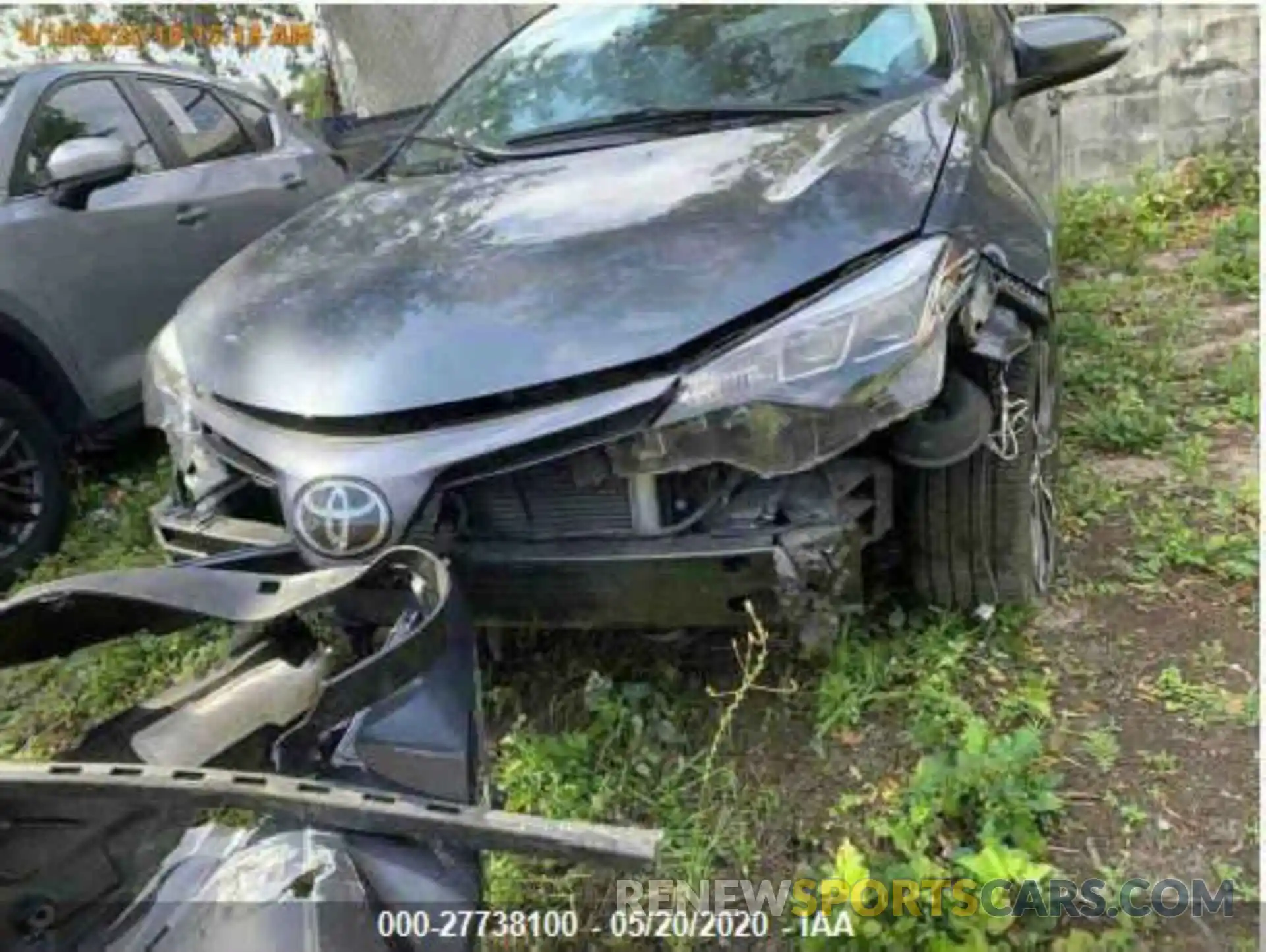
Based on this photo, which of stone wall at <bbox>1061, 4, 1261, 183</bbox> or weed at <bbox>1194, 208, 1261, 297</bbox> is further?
stone wall at <bbox>1061, 4, 1261, 183</bbox>

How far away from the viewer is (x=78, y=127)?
4090mm

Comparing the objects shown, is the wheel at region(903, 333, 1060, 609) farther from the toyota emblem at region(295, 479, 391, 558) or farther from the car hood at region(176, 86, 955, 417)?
the toyota emblem at region(295, 479, 391, 558)

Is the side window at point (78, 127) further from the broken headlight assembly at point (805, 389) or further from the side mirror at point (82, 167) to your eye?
the broken headlight assembly at point (805, 389)

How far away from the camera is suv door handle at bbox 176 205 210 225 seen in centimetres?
429

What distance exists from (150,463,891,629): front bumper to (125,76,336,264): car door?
103 inches

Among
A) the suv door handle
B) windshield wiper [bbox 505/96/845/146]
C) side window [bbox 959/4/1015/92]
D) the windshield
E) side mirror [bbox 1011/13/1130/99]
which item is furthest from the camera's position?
the suv door handle

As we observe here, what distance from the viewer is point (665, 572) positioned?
2031mm

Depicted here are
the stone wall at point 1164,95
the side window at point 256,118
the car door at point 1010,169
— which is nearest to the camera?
the car door at point 1010,169

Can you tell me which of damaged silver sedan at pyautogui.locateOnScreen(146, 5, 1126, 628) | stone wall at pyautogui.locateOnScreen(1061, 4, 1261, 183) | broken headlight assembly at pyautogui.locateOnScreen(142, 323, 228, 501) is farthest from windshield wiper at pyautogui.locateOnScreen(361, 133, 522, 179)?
stone wall at pyautogui.locateOnScreen(1061, 4, 1261, 183)

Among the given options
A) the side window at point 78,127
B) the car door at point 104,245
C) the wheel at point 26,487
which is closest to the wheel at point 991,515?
the wheel at point 26,487

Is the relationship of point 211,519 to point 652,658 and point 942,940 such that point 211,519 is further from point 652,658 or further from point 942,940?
point 942,940

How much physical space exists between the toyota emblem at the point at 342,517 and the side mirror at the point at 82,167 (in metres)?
2.25

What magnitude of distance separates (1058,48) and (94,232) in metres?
2.94

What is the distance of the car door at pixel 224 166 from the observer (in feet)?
14.6
